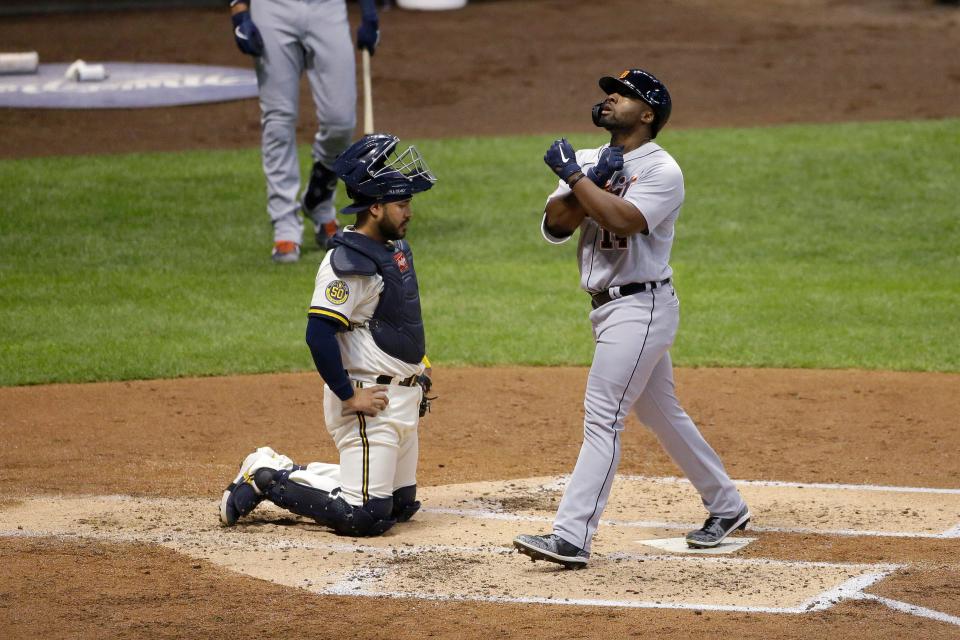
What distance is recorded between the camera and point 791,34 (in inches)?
751

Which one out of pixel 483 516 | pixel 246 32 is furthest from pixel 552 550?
pixel 246 32

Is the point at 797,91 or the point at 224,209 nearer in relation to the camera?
the point at 224,209

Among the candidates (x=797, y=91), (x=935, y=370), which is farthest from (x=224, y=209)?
(x=797, y=91)

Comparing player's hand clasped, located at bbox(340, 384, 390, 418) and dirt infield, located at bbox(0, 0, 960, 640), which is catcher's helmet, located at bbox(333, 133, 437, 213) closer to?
player's hand clasped, located at bbox(340, 384, 390, 418)

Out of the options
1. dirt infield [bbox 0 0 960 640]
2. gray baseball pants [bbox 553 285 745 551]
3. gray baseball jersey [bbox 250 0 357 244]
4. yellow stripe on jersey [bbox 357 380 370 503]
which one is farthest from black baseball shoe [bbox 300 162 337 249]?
gray baseball pants [bbox 553 285 745 551]

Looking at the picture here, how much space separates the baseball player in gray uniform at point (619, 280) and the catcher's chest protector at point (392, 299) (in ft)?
1.86

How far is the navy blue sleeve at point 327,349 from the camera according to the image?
491 cm

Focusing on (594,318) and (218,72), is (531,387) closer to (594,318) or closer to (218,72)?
(594,318)

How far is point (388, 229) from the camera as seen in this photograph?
510cm

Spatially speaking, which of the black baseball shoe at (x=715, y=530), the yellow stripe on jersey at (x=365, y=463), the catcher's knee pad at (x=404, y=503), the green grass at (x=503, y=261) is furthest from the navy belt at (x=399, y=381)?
the green grass at (x=503, y=261)

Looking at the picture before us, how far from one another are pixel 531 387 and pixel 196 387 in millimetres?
1840

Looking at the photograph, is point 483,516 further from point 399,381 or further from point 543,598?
point 543,598

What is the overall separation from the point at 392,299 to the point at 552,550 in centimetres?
111

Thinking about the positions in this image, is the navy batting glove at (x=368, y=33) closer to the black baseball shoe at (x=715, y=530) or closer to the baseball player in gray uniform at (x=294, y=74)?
the baseball player in gray uniform at (x=294, y=74)
